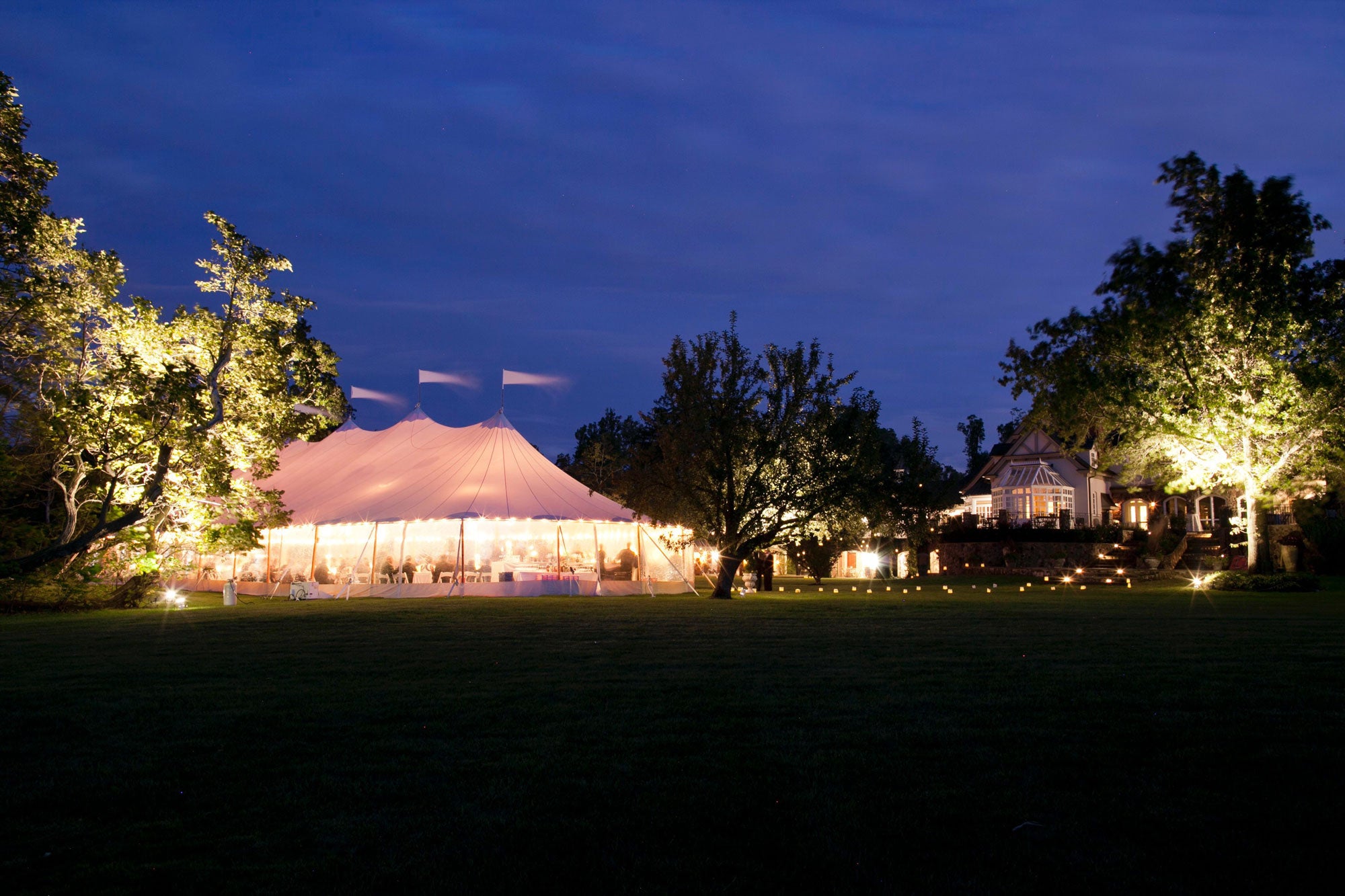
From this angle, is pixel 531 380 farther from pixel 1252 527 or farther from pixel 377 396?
pixel 1252 527

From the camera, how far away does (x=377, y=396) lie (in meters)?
26.1

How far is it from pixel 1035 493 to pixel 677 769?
38.7 meters

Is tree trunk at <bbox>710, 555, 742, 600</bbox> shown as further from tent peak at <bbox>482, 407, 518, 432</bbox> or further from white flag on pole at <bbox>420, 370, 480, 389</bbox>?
white flag on pole at <bbox>420, 370, 480, 389</bbox>

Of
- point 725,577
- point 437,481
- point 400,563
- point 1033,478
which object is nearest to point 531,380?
point 437,481

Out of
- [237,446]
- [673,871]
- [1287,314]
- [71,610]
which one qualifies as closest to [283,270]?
[237,446]

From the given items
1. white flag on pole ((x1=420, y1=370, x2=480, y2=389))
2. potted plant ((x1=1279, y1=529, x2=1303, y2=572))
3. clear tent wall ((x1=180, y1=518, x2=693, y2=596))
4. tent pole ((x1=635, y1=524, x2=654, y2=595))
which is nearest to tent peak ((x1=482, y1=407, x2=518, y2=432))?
white flag on pole ((x1=420, y1=370, x2=480, y2=389))

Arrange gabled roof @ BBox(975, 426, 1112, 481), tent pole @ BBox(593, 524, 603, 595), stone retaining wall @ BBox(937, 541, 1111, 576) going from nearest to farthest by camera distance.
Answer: tent pole @ BBox(593, 524, 603, 595) → stone retaining wall @ BBox(937, 541, 1111, 576) → gabled roof @ BBox(975, 426, 1112, 481)

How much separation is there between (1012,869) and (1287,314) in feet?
69.6

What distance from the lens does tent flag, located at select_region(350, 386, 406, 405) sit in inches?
1029

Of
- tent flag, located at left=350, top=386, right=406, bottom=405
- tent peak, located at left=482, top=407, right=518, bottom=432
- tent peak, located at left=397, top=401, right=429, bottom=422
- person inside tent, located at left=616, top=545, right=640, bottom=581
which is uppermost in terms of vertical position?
tent flag, located at left=350, top=386, right=406, bottom=405

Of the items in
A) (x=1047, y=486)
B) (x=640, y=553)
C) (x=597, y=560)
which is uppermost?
(x=1047, y=486)

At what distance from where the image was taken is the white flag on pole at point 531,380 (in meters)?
21.9

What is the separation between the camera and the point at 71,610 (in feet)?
52.4

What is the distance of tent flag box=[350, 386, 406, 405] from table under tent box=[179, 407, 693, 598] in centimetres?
364
